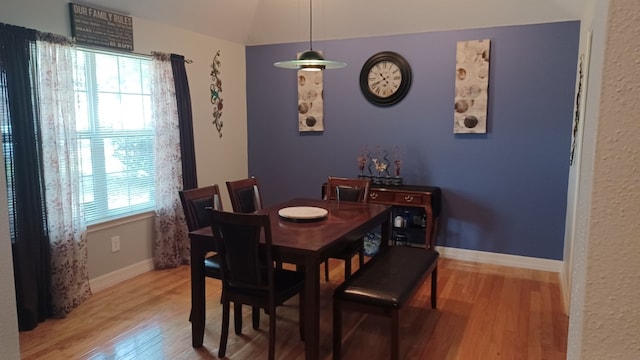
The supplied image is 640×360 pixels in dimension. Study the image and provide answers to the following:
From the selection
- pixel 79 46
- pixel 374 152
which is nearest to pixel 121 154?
pixel 79 46

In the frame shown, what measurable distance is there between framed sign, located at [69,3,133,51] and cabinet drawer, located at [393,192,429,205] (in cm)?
279

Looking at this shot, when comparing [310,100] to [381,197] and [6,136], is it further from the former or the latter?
[6,136]

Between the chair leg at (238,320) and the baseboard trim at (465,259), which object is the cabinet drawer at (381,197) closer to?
the baseboard trim at (465,259)

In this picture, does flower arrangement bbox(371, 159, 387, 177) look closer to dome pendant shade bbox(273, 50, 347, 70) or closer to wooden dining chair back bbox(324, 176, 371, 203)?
wooden dining chair back bbox(324, 176, 371, 203)

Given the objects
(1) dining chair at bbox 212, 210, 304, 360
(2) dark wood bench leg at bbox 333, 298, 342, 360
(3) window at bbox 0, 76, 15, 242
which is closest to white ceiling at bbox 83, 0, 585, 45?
(3) window at bbox 0, 76, 15, 242

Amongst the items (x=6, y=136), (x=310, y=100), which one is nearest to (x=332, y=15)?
(x=310, y=100)

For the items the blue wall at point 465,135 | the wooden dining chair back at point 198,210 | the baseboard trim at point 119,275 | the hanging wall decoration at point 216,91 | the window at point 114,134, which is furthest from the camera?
the hanging wall decoration at point 216,91

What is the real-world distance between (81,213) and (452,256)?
3493mm

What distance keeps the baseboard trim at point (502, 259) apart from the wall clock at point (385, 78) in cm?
168

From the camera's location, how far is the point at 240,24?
5145 millimetres

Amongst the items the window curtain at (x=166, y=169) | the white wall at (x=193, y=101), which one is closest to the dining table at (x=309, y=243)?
the window curtain at (x=166, y=169)

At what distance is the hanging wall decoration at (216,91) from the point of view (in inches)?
198

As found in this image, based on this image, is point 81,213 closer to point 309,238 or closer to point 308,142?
point 309,238

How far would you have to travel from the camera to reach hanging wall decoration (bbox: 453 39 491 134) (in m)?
4.43
